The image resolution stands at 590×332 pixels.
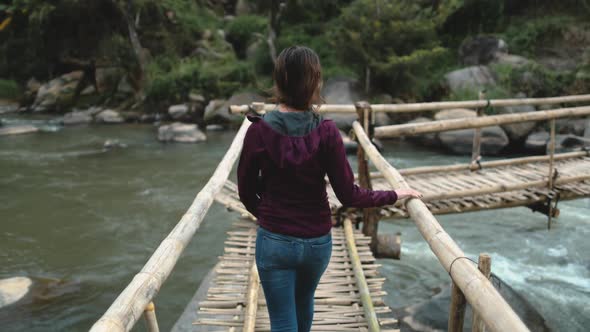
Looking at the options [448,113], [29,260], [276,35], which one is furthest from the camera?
[276,35]

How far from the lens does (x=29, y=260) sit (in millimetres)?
6055

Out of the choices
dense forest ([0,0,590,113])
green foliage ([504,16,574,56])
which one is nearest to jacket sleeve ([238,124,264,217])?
dense forest ([0,0,590,113])

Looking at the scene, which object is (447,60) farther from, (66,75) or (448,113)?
(66,75)

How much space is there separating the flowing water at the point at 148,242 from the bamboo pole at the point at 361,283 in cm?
157

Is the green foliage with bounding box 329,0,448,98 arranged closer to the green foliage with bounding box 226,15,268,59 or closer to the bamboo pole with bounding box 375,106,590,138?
the green foliage with bounding box 226,15,268,59

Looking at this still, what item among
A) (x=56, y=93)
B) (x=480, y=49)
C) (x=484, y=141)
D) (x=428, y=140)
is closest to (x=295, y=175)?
(x=484, y=141)

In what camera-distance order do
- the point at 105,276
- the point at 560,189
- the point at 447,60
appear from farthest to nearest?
1. the point at 447,60
2. the point at 105,276
3. the point at 560,189

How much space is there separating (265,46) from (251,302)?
15.9 metres

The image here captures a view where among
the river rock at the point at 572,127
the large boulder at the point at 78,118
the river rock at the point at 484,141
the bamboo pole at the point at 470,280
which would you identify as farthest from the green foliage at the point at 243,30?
the bamboo pole at the point at 470,280

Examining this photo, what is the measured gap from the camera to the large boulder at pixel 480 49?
1486 centimetres

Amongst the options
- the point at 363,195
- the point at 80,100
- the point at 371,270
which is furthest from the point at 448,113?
the point at 80,100

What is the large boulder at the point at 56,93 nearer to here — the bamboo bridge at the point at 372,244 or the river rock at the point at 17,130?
the river rock at the point at 17,130

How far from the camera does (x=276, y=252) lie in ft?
5.51

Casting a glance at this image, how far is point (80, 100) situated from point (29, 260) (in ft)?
49.2
